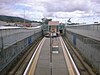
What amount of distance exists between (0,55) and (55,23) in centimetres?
556

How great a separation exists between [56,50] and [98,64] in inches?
634

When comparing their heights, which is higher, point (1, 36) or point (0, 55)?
point (1, 36)

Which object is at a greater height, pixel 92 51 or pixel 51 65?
pixel 92 51

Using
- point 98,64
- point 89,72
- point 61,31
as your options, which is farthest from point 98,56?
point 61,31

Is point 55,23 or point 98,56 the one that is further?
point 55,23

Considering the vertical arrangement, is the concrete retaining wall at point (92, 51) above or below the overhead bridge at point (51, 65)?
above

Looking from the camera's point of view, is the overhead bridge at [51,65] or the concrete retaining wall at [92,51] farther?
the overhead bridge at [51,65]

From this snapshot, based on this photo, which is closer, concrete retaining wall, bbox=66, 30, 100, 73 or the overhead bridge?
concrete retaining wall, bbox=66, 30, 100, 73

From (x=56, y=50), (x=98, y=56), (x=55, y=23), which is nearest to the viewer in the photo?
(x=98, y=56)

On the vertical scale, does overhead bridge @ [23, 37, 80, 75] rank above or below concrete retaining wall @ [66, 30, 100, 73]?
below

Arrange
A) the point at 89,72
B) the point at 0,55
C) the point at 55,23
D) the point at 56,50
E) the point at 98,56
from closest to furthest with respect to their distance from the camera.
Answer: the point at 0,55 → the point at 98,56 → the point at 89,72 → the point at 55,23 → the point at 56,50

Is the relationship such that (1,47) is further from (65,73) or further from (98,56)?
(98,56)

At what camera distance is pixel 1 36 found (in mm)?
16000

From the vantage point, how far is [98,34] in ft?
59.9
